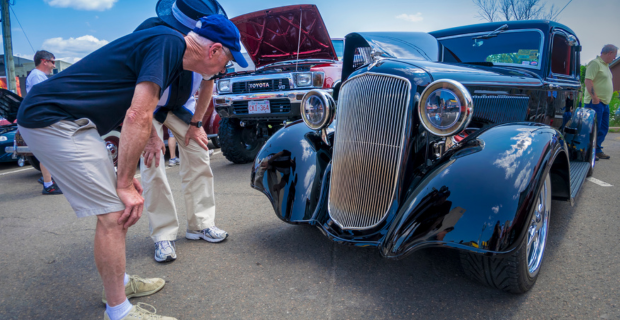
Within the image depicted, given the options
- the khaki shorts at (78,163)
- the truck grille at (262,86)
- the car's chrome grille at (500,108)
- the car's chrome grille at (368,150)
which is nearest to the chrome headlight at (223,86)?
the truck grille at (262,86)

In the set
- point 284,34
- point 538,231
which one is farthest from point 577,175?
point 284,34

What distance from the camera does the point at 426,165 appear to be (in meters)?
2.24

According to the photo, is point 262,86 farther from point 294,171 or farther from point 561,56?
point 561,56

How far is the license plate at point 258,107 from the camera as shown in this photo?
5.57 metres

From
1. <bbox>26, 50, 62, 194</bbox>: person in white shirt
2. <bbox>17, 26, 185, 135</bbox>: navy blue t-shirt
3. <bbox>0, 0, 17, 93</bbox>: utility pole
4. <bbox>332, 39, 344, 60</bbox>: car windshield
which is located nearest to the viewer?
<bbox>17, 26, 185, 135</bbox>: navy blue t-shirt

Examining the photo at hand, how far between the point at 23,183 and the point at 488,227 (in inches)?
255

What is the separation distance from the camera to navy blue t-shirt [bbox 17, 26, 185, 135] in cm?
158

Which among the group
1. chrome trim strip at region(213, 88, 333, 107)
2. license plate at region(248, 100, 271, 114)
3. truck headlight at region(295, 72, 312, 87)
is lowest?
license plate at region(248, 100, 271, 114)

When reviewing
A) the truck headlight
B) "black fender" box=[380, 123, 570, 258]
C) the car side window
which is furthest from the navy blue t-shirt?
the truck headlight

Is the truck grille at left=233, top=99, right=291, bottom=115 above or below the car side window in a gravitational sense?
below

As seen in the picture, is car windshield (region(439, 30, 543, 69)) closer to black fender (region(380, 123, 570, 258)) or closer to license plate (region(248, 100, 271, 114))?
black fender (region(380, 123, 570, 258))

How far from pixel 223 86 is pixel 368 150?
14.4ft

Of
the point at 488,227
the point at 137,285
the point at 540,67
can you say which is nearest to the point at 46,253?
the point at 137,285

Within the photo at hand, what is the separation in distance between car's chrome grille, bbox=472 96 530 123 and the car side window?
991 millimetres
